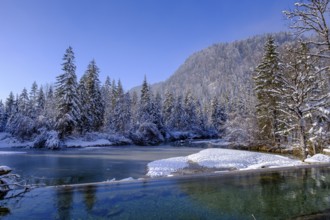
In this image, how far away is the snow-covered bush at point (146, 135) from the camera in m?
47.9

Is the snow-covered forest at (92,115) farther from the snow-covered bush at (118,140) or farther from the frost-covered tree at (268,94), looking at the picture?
the frost-covered tree at (268,94)

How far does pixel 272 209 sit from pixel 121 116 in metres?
51.9

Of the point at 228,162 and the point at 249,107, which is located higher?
the point at 249,107

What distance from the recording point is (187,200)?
8258 mm

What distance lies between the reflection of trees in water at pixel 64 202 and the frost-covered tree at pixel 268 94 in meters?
23.9

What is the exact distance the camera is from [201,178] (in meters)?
11.5

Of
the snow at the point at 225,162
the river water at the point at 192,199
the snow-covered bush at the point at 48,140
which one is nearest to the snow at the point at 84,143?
the snow-covered bush at the point at 48,140

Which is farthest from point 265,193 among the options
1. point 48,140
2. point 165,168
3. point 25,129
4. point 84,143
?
point 25,129

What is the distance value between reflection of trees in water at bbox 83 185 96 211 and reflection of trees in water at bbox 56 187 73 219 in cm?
48

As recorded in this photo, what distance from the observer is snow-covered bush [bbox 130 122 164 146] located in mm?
47938

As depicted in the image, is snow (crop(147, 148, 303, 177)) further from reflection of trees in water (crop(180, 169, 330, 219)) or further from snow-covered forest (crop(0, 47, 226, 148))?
snow-covered forest (crop(0, 47, 226, 148))

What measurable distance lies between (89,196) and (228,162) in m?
11.4

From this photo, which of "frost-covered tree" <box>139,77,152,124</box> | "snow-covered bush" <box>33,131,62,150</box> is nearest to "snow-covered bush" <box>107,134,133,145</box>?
"frost-covered tree" <box>139,77,152,124</box>

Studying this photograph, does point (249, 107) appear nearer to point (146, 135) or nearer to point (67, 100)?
point (146, 135)
